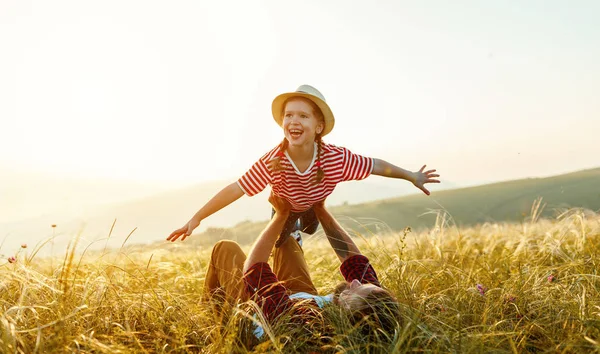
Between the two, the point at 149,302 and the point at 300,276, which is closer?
the point at 149,302

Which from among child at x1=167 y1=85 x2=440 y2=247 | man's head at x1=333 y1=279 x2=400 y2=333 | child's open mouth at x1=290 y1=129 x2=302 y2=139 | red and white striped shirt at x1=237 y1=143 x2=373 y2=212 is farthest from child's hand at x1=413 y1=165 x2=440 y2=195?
man's head at x1=333 y1=279 x2=400 y2=333

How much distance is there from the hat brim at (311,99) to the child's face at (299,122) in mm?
56

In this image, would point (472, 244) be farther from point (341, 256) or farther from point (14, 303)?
point (14, 303)

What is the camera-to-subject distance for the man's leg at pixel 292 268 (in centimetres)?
376

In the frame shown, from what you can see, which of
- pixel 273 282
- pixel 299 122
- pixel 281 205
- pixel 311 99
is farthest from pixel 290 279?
pixel 311 99

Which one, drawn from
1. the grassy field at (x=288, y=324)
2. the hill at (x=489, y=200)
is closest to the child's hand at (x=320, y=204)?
the grassy field at (x=288, y=324)

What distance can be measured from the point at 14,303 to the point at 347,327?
216 centimetres

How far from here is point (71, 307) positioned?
304cm

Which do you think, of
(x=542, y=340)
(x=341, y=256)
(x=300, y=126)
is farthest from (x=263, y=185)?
(x=542, y=340)

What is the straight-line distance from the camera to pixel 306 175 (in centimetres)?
380

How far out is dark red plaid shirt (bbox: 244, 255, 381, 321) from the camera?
10.0 ft

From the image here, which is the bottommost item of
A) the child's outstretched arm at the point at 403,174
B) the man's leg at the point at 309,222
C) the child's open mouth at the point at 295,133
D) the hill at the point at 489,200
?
the hill at the point at 489,200

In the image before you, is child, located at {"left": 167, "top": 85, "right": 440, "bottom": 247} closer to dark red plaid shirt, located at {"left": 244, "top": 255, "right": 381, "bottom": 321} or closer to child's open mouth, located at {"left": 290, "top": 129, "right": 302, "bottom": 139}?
child's open mouth, located at {"left": 290, "top": 129, "right": 302, "bottom": 139}

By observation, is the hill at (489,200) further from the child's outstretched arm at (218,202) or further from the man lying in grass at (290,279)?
the child's outstretched arm at (218,202)
